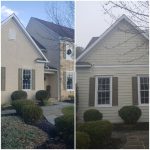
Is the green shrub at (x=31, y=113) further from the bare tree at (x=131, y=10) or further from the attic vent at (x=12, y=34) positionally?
the bare tree at (x=131, y=10)

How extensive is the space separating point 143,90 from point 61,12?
142 centimetres

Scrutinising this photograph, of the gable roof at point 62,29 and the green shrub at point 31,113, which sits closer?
the green shrub at point 31,113

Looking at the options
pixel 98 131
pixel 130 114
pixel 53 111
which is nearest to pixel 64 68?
pixel 53 111

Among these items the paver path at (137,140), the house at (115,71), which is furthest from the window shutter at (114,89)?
the paver path at (137,140)

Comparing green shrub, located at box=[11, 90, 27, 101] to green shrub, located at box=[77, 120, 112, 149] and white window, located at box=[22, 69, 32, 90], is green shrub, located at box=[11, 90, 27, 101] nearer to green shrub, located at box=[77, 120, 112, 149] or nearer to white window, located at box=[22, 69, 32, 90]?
white window, located at box=[22, 69, 32, 90]

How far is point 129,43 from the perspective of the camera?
461cm

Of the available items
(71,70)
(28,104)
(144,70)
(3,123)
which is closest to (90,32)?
(71,70)

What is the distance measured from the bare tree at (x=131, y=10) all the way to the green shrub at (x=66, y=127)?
1.40 m

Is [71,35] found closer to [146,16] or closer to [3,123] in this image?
[146,16]

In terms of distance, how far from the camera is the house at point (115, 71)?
4539 millimetres

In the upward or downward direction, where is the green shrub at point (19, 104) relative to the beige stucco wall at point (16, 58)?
downward

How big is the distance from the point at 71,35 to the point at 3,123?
4.53 ft

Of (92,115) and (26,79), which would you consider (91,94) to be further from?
(26,79)

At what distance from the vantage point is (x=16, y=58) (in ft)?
14.8
